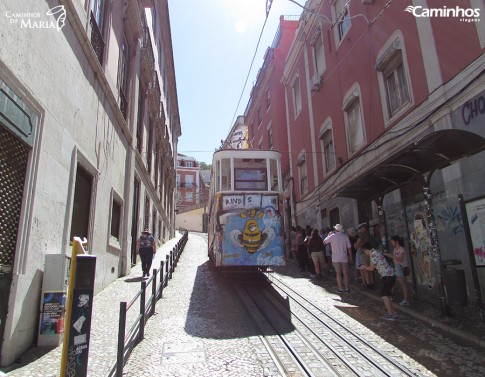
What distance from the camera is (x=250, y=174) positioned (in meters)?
10.5

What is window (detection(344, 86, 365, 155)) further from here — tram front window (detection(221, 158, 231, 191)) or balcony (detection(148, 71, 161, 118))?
balcony (detection(148, 71, 161, 118))

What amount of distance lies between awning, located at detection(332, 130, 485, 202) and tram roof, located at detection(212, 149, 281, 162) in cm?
233

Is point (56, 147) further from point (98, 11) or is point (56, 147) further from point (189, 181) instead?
point (189, 181)

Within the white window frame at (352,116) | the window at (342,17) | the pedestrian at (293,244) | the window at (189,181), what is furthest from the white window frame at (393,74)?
the window at (189,181)

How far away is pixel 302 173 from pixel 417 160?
12038 mm

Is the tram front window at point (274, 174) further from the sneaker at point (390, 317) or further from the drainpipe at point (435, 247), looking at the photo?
the sneaker at point (390, 317)

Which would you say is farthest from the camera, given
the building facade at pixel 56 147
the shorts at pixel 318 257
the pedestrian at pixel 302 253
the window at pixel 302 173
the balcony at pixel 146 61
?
the window at pixel 302 173

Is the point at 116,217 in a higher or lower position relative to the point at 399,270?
higher

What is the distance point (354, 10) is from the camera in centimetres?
1287

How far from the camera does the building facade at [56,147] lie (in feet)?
15.7

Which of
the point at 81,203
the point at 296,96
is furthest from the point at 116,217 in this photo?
the point at 296,96

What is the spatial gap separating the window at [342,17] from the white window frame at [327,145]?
3.37m

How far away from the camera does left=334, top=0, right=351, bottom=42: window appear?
13.4 m

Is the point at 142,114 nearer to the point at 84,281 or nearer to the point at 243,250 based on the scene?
the point at 243,250
